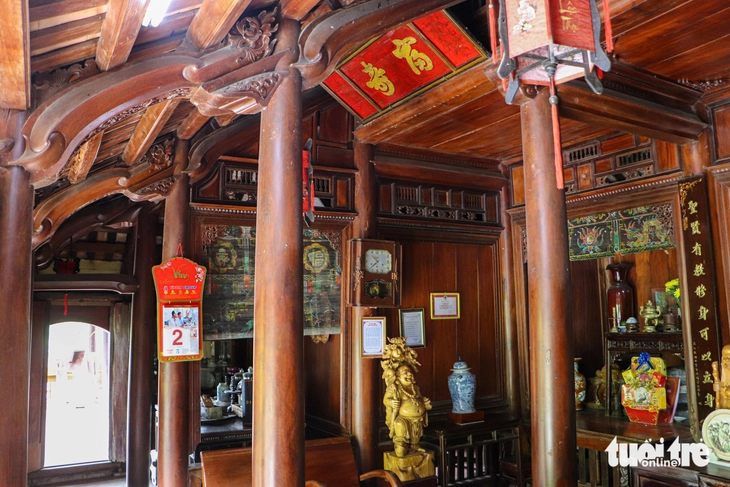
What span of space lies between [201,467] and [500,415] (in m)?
2.81

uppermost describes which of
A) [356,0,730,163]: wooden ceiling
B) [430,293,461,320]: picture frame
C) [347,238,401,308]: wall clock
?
[356,0,730,163]: wooden ceiling

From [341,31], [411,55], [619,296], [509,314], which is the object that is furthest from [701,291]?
[341,31]

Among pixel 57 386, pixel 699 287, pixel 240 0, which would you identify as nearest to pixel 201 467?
pixel 240 0

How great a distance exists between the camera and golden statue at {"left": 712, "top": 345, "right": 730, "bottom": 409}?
12.9 ft

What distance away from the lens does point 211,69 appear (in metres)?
2.55

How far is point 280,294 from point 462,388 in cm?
303

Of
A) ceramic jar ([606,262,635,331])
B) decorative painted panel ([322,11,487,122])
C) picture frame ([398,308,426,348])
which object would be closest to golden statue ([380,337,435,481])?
picture frame ([398,308,426,348])

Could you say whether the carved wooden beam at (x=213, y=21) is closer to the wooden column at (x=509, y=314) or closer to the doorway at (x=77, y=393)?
the wooden column at (x=509, y=314)

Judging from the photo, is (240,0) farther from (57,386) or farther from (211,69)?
(57,386)

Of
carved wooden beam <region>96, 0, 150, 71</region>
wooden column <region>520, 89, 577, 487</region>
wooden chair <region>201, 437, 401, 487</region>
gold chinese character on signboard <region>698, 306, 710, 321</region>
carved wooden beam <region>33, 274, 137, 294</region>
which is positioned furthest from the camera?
carved wooden beam <region>33, 274, 137, 294</region>

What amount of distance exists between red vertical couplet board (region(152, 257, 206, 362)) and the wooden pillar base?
1774 mm

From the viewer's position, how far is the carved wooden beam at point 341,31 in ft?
8.91

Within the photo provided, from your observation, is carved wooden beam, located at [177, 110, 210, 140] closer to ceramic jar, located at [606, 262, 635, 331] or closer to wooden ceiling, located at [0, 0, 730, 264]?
wooden ceiling, located at [0, 0, 730, 264]

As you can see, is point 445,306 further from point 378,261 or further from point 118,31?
point 118,31
